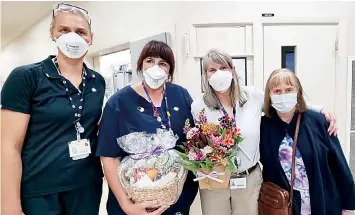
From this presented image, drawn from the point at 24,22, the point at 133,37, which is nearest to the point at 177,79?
the point at 133,37

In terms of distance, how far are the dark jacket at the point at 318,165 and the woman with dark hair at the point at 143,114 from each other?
1.70 ft

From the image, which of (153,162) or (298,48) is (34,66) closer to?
(153,162)

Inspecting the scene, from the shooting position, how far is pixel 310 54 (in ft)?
8.57

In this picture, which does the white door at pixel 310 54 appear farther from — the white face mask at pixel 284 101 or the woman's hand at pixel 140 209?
the woman's hand at pixel 140 209

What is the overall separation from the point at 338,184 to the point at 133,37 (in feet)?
7.62

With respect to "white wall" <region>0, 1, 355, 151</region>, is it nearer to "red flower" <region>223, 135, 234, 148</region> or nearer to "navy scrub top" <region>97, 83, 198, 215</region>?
"navy scrub top" <region>97, 83, 198, 215</region>

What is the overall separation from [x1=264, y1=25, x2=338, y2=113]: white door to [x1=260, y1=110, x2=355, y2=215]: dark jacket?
1.11m

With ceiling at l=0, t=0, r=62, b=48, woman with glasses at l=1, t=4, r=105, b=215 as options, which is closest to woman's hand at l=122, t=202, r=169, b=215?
woman with glasses at l=1, t=4, r=105, b=215

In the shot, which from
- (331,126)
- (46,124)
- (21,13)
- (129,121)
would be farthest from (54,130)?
(21,13)

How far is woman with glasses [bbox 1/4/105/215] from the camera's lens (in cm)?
127

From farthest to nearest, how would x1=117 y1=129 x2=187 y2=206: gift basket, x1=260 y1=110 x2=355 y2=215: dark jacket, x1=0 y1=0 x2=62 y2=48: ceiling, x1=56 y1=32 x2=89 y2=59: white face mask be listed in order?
1. x1=0 y1=0 x2=62 y2=48: ceiling
2. x1=260 y1=110 x2=355 y2=215: dark jacket
3. x1=56 y1=32 x2=89 y2=59: white face mask
4. x1=117 y1=129 x2=187 y2=206: gift basket

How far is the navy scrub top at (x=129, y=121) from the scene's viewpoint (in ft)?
4.62

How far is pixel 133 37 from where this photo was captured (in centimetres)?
296

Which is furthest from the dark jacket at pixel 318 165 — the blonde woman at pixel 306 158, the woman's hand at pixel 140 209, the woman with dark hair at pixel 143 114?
the woman's hand at pixel 140 209
